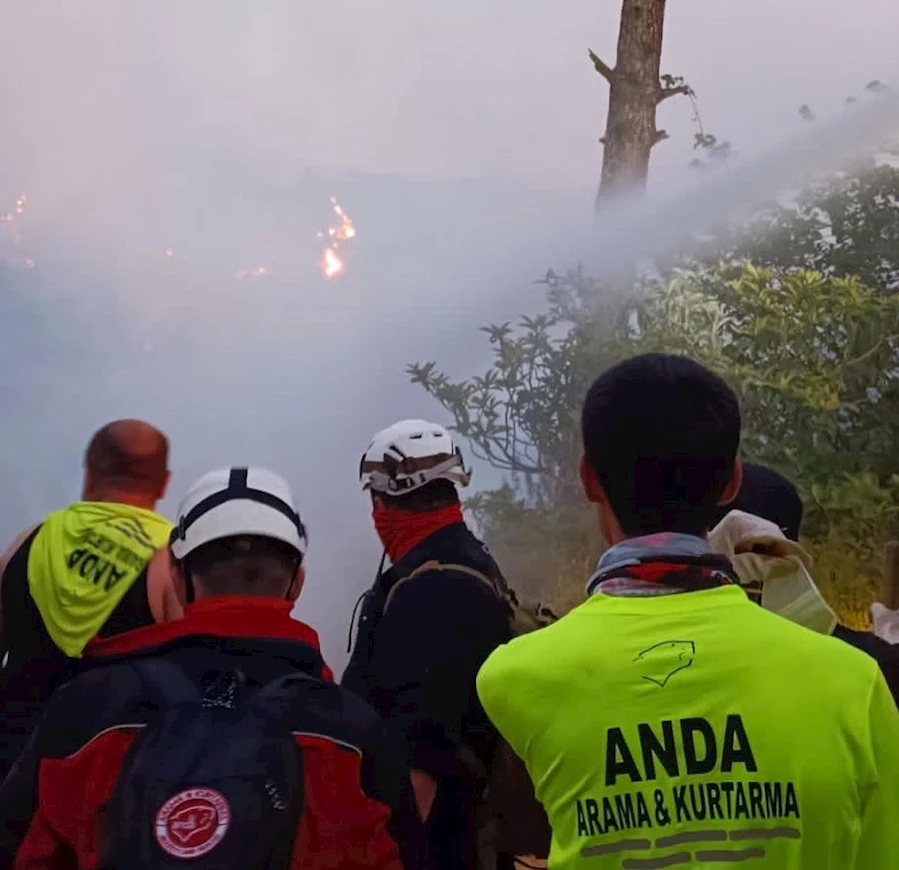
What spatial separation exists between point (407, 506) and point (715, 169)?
3474 millimetres

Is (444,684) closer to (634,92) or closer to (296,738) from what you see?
(296,738)

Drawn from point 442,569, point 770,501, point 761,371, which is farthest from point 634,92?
point 442,569

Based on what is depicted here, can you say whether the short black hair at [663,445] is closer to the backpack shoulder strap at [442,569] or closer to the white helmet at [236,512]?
the white helmet at [236,512]

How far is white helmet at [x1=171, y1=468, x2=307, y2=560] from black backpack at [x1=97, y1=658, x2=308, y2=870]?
0.21 m

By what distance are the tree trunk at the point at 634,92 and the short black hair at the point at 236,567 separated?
4.00m

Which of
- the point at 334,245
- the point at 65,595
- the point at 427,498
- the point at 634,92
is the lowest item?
the point at 65,595

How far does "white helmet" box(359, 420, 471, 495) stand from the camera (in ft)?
7.91

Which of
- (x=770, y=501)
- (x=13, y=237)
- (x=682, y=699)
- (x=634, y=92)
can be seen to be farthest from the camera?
(x=13, y=237)

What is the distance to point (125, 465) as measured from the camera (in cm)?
261

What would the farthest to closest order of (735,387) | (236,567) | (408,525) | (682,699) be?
(735,387)
(408,525)
(236,567)
(682,699)

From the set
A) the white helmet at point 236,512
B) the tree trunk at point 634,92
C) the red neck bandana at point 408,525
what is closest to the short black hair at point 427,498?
the red neck bandana at point 408,525

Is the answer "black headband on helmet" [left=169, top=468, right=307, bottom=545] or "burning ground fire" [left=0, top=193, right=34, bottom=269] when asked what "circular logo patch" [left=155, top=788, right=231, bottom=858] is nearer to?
"black headband on helmet" [left=169, top=468, right=307, bottom=545]

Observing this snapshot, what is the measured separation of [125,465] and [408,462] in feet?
2.16

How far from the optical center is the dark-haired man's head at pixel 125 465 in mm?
2604
